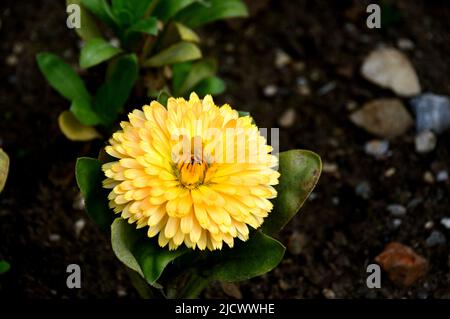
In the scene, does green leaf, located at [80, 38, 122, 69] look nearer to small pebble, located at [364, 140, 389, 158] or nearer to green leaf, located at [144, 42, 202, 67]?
green leaf, located at [144, 42, 202, 67]

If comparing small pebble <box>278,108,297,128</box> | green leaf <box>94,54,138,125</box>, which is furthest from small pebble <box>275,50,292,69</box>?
green leaf <box>94,54,138,125</box>

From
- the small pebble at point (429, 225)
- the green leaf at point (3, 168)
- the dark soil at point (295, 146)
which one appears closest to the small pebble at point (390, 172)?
the dark soil at point (295, 146)

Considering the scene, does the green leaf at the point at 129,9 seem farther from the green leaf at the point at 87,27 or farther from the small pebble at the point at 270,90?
the small pebble at the point at 270,90

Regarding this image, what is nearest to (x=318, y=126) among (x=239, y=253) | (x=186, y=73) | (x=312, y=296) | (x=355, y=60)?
(x=355, y=60)

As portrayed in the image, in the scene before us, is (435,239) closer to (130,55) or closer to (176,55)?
(176,55)

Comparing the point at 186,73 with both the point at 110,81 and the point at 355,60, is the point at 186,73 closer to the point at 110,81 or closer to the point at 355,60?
the point at 110,81

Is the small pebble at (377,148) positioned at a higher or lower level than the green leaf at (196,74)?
lower

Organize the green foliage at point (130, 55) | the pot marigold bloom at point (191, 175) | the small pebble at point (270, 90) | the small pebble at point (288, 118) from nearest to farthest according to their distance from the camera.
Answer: the pot marigold bloom at point (191, 175), the green foliage at point (130, 55), the small pebble at point (288, 118), the small pebble at point (270, 90)
